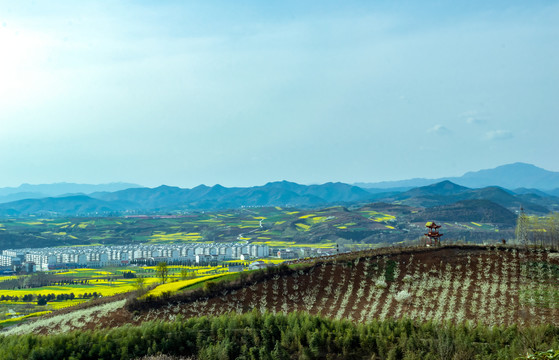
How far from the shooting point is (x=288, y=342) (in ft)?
57.0

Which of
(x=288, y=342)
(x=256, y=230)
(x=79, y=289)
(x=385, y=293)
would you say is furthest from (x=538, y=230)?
(x=256, y=230)

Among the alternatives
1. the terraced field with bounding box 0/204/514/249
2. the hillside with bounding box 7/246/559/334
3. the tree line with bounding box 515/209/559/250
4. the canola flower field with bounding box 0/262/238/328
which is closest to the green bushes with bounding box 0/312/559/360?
the hillside with bounding box 7/246/559/334

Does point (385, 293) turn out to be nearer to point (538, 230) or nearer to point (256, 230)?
point (538, 230)

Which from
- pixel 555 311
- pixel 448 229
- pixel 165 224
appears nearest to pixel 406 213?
pixel 448 229

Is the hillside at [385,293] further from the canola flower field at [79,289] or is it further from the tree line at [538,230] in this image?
the tree line at [538,230]

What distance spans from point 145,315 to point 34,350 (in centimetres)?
1318

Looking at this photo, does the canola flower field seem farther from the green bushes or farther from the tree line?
the tree line

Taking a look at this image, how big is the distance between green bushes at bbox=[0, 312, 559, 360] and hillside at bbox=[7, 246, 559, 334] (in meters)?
7.39

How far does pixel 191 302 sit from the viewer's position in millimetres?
30969

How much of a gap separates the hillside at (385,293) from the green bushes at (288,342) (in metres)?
7.39

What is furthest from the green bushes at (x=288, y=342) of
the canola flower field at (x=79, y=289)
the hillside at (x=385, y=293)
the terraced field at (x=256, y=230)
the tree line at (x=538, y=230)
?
the terraced field at (x=256, y=230)

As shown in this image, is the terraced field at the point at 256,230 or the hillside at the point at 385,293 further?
the terraced field at the point at 256,230

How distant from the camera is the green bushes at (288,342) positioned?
52.2 ft

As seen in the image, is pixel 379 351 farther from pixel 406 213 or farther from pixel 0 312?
pixel 406 213
